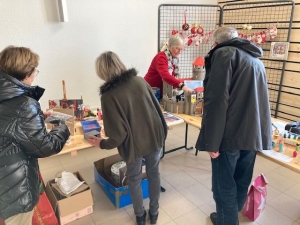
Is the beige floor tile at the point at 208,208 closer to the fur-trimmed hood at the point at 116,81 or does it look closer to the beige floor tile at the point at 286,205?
the beige floor tile at the point at 286,205

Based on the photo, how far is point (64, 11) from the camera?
9.45 feet

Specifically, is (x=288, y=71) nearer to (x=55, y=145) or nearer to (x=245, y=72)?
(x=245, y=72)

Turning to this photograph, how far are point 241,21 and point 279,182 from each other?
8.72 feet

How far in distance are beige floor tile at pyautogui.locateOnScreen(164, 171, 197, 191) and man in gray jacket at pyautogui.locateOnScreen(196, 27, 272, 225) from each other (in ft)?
3.47

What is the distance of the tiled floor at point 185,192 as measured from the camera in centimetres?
214

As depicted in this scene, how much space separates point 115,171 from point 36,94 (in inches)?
50.7

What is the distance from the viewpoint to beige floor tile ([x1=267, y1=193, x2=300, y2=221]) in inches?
86.0

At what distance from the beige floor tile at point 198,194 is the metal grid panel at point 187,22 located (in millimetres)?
2073

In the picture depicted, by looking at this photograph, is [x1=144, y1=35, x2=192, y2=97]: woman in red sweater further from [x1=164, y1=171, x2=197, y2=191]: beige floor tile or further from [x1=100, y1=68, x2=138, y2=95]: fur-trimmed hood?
[x1=164, y1=171, x2=197, y2=191]: beige floor tile

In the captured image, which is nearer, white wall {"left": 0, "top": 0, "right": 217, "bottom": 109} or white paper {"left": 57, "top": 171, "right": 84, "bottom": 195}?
white paper {"left": 57, "top": 171, "right": 84, "bottom": 195}

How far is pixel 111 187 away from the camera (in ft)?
7.50

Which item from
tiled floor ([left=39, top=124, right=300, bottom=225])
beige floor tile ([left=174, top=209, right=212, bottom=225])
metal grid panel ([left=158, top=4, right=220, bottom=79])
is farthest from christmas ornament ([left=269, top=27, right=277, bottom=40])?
beige floor tile ([left=174, top=209, right=212, bottom=225])

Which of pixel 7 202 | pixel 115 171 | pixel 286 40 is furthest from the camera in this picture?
pixel 286 40

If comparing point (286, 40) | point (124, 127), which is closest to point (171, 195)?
point (124, 127)
